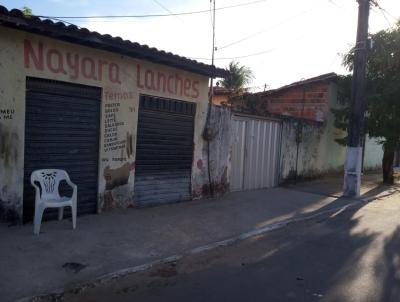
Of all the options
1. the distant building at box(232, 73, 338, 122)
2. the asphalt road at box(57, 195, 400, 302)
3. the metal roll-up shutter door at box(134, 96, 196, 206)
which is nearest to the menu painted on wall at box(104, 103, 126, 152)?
the metal roll-up shutter door at box(134, 96, 196, 206)

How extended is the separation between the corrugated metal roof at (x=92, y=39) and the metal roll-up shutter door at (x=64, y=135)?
2.56 ft

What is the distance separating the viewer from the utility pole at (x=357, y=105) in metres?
11.4

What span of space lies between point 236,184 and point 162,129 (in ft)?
11.0

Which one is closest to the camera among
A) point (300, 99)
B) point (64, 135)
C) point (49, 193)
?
point (49, 193)

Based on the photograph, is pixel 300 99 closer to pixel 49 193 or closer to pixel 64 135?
pixel 64 135

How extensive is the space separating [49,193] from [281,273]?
3699 mm

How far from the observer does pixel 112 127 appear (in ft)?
25.2

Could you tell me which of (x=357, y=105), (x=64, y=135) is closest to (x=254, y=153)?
(x=357, y=105)

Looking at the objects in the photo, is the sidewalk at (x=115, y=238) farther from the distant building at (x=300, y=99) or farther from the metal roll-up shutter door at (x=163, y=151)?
the distant building at (x=300, y=99)

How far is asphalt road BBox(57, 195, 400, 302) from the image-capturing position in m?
4.41

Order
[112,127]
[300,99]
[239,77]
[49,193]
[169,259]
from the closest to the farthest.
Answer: [169,259]
[49,193]
[112,127]
[300,99]
[239,77]

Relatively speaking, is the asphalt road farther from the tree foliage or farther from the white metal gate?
the tree foliage

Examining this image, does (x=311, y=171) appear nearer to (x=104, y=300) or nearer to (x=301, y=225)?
(x=301, y=225)

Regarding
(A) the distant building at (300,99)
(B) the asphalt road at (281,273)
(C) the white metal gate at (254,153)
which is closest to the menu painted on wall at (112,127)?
(B) the asphalt road at (281,273)
